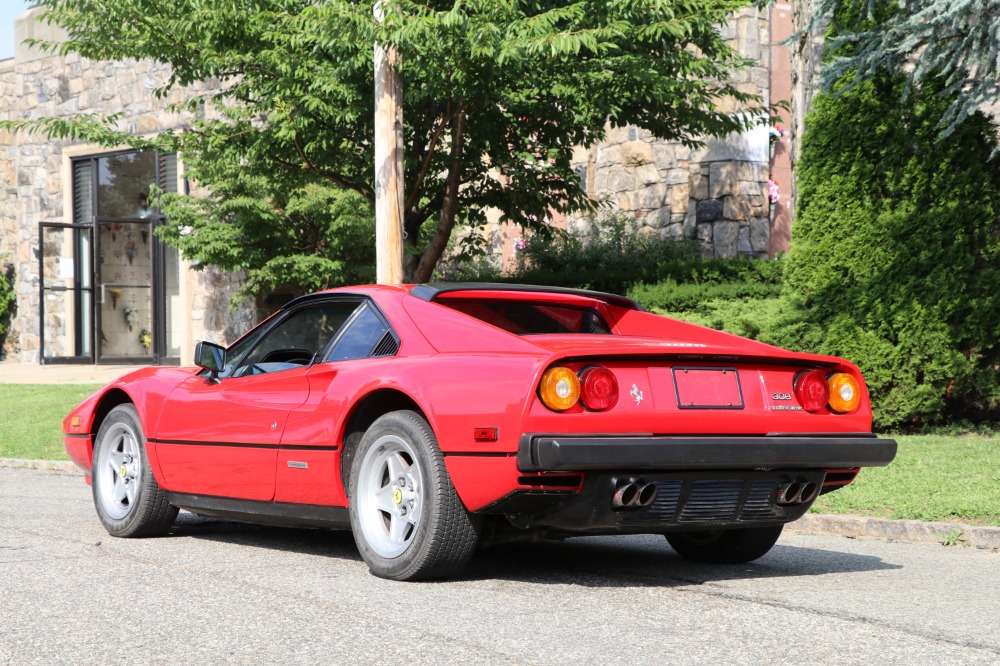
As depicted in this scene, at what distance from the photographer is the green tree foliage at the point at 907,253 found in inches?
471

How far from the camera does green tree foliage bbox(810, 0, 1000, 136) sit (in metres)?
9.77

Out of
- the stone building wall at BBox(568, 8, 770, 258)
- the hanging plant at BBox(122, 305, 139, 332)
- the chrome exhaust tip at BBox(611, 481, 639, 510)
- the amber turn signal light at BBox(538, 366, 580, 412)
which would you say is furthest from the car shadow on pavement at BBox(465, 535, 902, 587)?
the hanging plant at BBox(122, 305, 139, 332)

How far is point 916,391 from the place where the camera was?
39.2ft

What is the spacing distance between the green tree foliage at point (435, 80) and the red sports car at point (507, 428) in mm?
4762

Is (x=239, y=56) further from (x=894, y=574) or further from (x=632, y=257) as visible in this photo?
(x=894, y=574)

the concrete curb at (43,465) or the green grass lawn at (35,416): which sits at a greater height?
the green grass lawn at (35,416)

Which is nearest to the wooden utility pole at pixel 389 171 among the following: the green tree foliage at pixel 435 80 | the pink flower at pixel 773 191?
the green tree foliage at pixel 435 80

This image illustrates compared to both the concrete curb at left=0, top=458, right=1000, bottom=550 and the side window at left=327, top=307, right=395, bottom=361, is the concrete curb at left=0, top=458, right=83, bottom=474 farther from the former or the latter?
the concrete curb at left=0, top=458, right=1000, bottom=550

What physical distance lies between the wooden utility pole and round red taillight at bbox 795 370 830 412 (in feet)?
19.3

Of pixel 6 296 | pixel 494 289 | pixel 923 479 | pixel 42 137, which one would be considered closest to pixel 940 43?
pixel 923 479

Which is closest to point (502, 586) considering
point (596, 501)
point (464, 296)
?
point (596, 501)

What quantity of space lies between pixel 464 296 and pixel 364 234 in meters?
11.0

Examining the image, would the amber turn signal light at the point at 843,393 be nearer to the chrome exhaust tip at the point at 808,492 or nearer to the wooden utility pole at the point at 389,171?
the chrome exhaust tip at the point at 808,492

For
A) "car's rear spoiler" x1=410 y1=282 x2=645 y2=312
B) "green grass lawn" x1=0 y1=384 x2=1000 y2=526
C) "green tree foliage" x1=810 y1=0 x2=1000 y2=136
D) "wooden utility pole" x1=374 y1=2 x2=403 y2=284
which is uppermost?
"green tree foliage" x1=810 y1=0 x2=1000 y2=136
